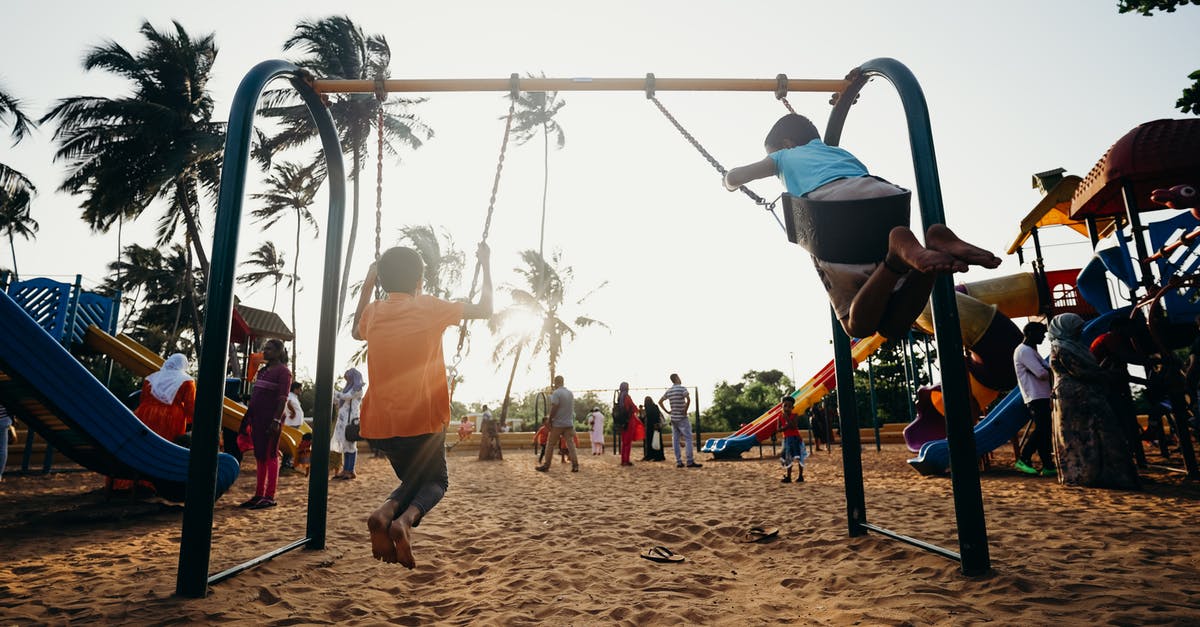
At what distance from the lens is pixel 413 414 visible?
2971mm

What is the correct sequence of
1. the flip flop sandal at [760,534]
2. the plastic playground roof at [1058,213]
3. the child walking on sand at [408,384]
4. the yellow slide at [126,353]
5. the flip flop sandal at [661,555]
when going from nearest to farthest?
the child walking on sand at [408,384], the flip flop sandal at [661,555], the flip flop sandal at [760,534], the yellow slide at [126,353], the plastic playground roof at [1058,213]

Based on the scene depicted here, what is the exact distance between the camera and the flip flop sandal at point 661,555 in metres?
3.95

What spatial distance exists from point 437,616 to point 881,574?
8.50ft

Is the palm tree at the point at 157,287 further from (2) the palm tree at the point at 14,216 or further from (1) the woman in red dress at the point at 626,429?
(1) the woman in red dress at the point at 626,429

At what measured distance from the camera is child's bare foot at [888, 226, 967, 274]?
88.4 inches

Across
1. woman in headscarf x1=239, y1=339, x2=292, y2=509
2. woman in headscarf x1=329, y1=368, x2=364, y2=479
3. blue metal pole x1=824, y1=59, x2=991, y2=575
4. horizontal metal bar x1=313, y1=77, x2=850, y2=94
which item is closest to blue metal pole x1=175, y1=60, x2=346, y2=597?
horizontal metal bar x1=313, y1=77, x2=850, y2=94

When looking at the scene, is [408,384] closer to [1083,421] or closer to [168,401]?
[168,401]

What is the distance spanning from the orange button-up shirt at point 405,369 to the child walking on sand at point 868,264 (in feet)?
6.79

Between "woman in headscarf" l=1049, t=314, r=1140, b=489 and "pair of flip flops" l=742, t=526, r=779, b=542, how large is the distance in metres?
4.54

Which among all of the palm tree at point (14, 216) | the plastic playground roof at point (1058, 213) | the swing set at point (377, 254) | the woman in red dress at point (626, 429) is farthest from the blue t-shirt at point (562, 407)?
the palm tree at point (14, 216)

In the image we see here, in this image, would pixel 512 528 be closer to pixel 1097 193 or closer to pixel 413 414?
pixel 413 414

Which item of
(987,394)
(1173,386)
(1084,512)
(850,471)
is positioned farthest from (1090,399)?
(987,394)

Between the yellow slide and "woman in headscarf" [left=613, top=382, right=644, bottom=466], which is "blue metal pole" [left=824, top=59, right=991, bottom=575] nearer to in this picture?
"woman in headscarf" [left=613, top=382, right=644, bottom=466]

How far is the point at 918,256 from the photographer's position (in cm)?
231
